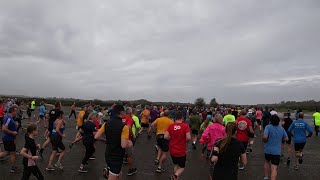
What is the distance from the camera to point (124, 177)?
31.9 feet

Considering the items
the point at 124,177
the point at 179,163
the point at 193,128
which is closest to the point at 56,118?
the point at 124,177

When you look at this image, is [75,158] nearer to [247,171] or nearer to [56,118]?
[56,118]

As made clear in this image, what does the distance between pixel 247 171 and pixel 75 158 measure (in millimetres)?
5809

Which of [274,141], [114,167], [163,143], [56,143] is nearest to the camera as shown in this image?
[114,167]

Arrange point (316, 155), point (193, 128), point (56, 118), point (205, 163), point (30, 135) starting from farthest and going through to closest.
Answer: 1. point (193, 128)
2. point (316, 155)
3. point (205, 163)
4. point (56, 118)
5. point (30, 135)

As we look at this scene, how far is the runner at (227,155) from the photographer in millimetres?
5668

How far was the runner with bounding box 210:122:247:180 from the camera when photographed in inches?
223

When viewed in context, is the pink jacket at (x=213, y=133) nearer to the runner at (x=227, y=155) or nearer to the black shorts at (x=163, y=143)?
the black shorts at (x=163, y=143)

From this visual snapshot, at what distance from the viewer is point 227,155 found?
224 inches

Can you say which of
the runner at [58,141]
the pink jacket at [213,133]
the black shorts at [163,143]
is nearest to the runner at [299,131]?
the pink jacket at [213,133]

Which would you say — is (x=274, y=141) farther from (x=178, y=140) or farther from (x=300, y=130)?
(x=300, y=130)

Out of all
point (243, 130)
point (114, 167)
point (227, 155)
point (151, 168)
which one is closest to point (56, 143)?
point (151, 168)

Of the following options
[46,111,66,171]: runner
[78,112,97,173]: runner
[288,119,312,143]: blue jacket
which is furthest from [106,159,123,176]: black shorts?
[288,119,312,143]: blue jacket

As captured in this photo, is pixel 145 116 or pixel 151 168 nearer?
pixel 151 168
